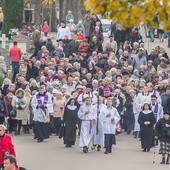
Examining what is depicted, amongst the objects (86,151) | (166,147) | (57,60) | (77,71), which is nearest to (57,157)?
(86,151)

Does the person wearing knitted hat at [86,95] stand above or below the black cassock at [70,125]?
above

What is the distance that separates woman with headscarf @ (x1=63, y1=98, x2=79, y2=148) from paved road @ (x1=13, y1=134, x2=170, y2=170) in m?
0.23

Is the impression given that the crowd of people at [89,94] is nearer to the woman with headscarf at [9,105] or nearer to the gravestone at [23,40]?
the woman with headscarf at [9,105]

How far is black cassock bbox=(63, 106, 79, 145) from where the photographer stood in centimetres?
2705

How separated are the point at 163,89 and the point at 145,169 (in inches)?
291

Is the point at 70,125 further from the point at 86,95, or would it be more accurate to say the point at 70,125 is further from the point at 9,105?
the point at 9,105

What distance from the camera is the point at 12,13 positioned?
1881 inches

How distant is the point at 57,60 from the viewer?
35.7 metres

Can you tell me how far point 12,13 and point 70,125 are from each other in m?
21.3

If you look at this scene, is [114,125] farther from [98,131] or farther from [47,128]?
[47,128]

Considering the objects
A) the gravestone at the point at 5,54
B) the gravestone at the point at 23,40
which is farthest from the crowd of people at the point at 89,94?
the gravestone at the point at 23,40

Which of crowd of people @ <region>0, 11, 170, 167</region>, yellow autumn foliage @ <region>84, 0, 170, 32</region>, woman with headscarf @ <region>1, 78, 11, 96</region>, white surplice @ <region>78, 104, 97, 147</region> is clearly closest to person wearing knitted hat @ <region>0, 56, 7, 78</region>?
crowd of people @ <region>0, 11, 170, 167</region>

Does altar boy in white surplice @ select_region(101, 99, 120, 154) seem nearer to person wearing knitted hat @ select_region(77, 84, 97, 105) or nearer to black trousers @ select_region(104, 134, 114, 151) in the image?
black trousers @ select_region(104, 134, 114, 151)

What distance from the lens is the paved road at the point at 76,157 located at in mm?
23719
